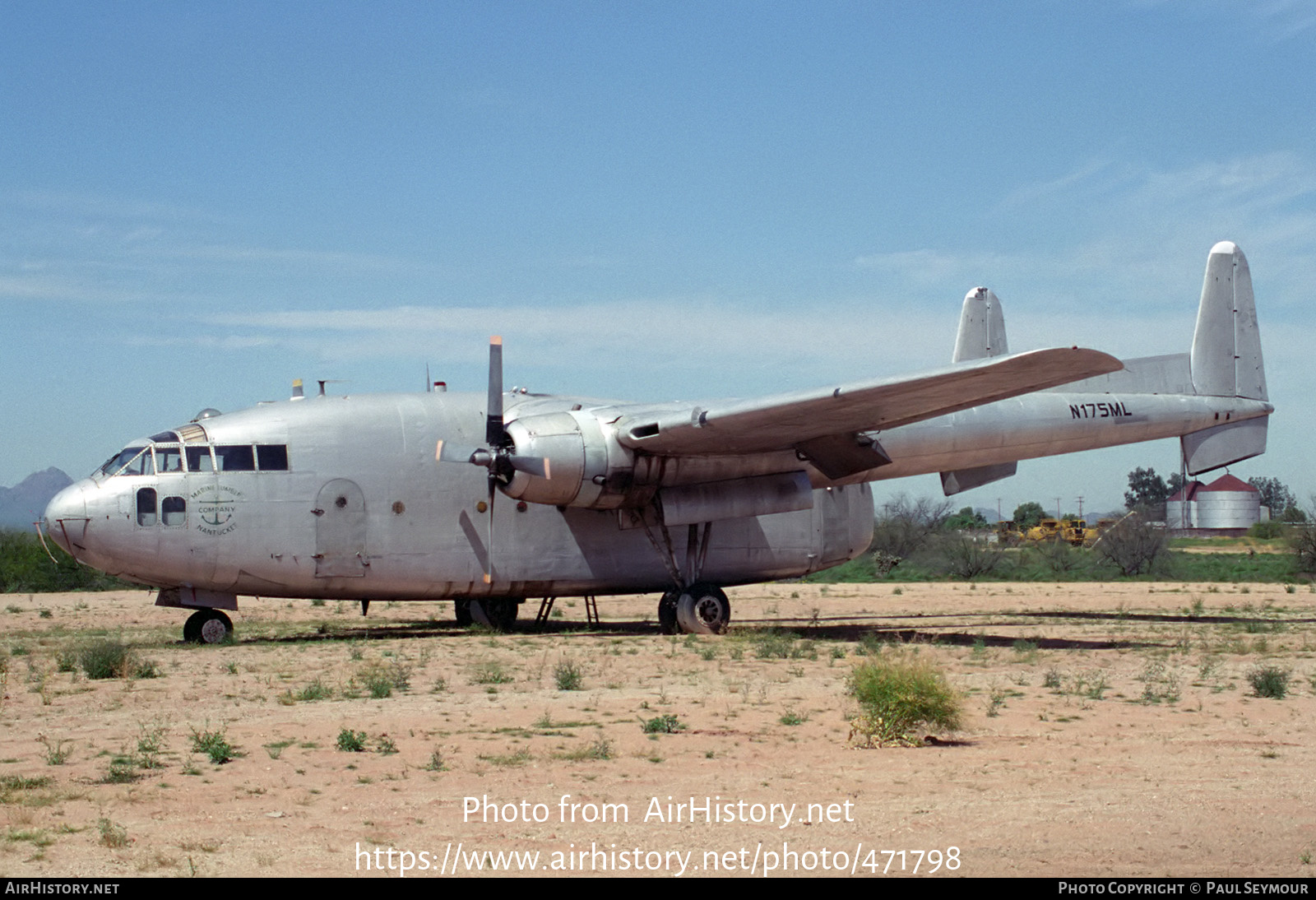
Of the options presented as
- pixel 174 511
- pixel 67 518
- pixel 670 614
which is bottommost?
pixel 670 614

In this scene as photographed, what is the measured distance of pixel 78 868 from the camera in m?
6.36

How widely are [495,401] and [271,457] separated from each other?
3.47 meters

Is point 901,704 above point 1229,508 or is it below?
below

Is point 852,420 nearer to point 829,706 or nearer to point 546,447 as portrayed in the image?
point 546,447

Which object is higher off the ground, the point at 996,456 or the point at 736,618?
the point at 996,456

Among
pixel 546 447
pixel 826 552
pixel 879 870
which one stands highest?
pixel 546 447

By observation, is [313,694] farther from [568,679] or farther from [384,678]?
[568,679]

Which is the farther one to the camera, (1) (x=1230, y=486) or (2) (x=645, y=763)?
(1) (x=1230, y=486)

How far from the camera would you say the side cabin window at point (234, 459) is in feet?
61.1

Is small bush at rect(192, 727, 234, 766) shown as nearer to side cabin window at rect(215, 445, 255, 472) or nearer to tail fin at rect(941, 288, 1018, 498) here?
side cabin window at rect(215, 445, 255, 472)

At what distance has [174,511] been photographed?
1819 centimetres

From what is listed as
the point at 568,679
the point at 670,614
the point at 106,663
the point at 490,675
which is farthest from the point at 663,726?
the point at 670,614

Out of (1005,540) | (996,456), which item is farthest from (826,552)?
(1005,540)

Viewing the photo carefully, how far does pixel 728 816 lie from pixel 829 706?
4811 mm
